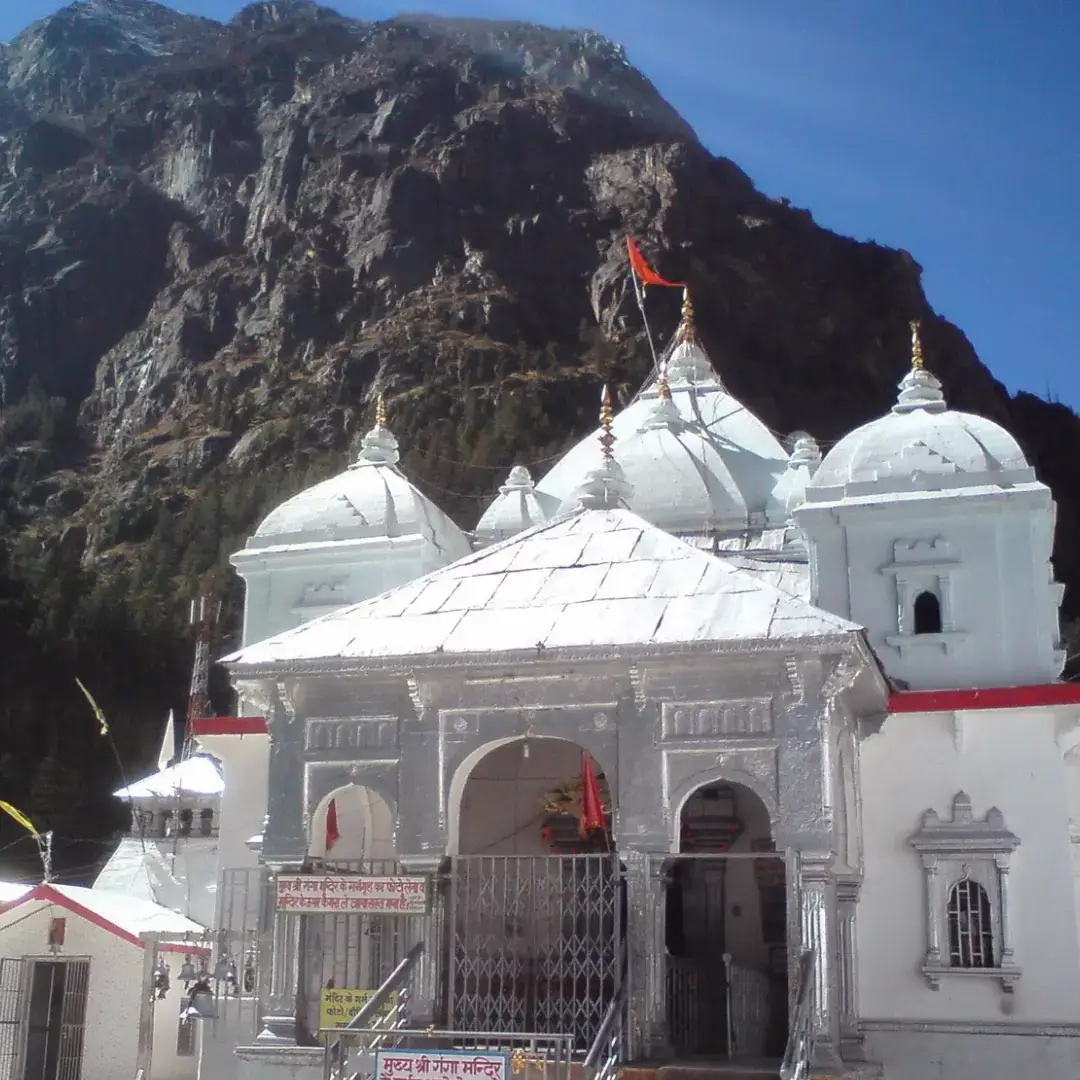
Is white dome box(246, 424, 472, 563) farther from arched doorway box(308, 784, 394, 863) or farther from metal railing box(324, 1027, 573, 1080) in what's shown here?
metal railing box(324, 1027, 573, 1080)

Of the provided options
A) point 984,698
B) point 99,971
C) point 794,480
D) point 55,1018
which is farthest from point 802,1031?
point 55,1018

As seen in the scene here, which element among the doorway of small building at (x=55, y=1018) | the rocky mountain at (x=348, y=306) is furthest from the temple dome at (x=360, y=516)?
the rocky mountain at (x=348, y=306)

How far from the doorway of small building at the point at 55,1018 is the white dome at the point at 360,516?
7.14m

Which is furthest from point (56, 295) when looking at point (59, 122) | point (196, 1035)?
point (196, 1035)

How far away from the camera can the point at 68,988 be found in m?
23.0

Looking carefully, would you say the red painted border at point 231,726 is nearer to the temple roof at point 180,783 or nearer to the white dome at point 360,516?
the white dome at point 360,516

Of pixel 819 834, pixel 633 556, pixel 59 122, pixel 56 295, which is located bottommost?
pixel 819 834

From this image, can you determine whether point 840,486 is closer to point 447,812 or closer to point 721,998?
point 721,998

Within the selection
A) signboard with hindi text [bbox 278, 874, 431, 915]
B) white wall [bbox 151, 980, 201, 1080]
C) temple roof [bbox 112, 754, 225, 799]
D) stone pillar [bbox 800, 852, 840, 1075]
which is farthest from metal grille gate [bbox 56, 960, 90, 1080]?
stone pillar [bbox 800, 852, 840, 1075]

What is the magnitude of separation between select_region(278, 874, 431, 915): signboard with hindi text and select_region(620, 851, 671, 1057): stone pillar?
1834 mm

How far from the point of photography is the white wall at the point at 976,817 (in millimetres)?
15719

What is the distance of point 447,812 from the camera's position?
13586 millimetres

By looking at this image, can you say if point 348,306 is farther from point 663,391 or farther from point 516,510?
point 516,510

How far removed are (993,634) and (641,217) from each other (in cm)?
7942
